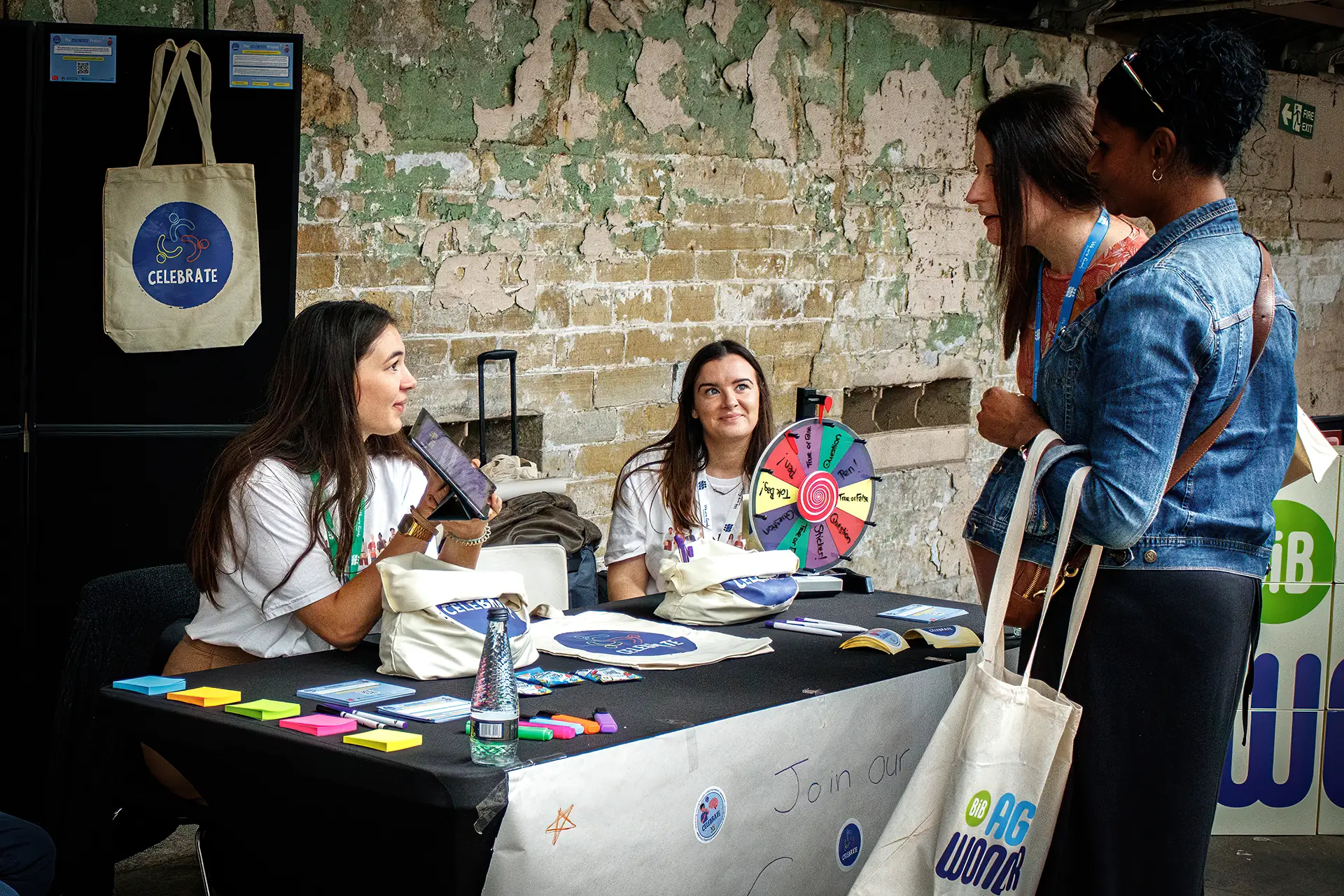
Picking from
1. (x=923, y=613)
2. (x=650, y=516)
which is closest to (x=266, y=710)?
(x=923, y=613)

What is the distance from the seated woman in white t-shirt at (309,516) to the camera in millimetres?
2791

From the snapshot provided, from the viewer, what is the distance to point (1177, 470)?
6.54ft

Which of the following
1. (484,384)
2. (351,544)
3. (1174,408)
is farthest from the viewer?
(484,384)

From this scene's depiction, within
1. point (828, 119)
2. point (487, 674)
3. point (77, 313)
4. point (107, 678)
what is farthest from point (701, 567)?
point (828, 119)

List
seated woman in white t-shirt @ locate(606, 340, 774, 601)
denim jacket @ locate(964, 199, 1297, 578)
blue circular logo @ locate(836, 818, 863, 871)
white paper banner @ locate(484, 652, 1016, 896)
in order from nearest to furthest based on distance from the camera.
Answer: denim jacket @ locate(964, 199, 1297, 578)
white paper banner @ locate(484, 652, 1016, 896)
blue circular logo @ locate(836, 818, 863, 871)
seated woman in white t-shirt @ locate(606, 340, 774, 601)

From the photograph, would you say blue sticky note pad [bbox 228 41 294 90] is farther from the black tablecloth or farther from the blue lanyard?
the blue lanyard

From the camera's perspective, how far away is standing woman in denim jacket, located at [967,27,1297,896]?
193 cm

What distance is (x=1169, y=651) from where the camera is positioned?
198cm

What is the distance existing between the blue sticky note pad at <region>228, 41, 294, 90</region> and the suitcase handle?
120 cm

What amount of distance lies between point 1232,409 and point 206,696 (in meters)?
1.67

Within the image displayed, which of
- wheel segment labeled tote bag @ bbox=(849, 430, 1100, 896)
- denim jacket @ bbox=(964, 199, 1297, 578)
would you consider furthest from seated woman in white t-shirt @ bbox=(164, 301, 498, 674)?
denim jacket @ bbox=(964, 199, 1297, 578)

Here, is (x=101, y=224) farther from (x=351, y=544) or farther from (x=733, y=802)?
(x=733, y=802)

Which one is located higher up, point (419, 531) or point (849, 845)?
point (419, 531)

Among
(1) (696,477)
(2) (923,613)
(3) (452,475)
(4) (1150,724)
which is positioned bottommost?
(2) (923,613)
